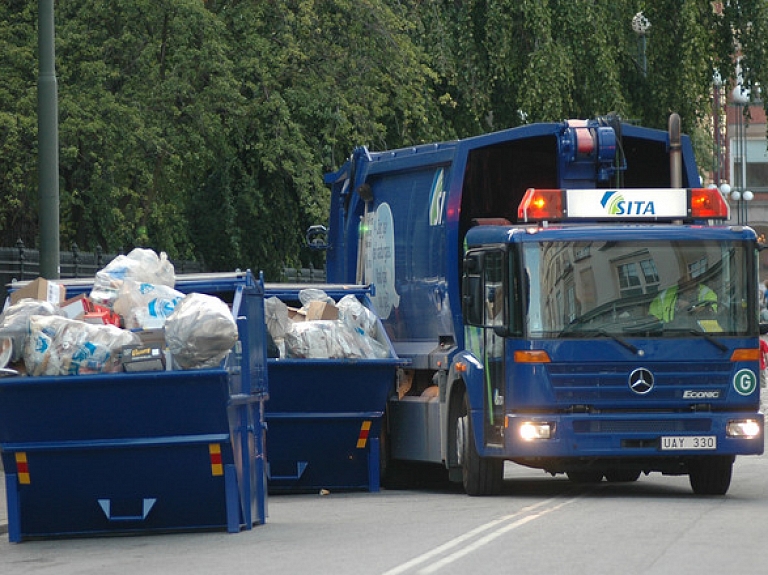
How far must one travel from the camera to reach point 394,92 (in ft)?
87.7

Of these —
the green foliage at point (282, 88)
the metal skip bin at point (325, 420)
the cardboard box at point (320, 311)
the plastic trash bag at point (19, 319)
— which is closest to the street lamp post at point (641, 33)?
the green foliage at point (282, 88)

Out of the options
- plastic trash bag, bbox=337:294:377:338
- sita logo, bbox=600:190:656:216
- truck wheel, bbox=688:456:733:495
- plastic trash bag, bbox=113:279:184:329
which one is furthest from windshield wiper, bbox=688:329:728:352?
plastic trash bag, bbox=113:279:184:329

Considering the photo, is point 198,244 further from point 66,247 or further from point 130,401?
point 130,401

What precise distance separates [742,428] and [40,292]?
5851 mm

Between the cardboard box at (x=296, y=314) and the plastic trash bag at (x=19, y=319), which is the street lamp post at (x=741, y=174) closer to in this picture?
the cardboard box at (x=296, y=314)

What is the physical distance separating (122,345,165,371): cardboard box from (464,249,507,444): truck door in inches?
156

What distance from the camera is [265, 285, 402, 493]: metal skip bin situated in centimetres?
1642

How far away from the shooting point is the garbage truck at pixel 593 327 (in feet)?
49.6

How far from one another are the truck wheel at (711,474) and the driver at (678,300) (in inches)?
54.5

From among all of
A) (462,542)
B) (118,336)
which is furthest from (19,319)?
(462,542)

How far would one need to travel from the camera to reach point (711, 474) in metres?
15.9

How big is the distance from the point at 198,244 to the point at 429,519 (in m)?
18.9

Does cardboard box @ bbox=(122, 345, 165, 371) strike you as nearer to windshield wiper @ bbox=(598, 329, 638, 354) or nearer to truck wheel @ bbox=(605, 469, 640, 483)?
windshield wiper @ bbox=(598, 329, 638, 354)

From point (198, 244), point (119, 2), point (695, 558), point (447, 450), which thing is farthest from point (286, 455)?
point (198, 244)
